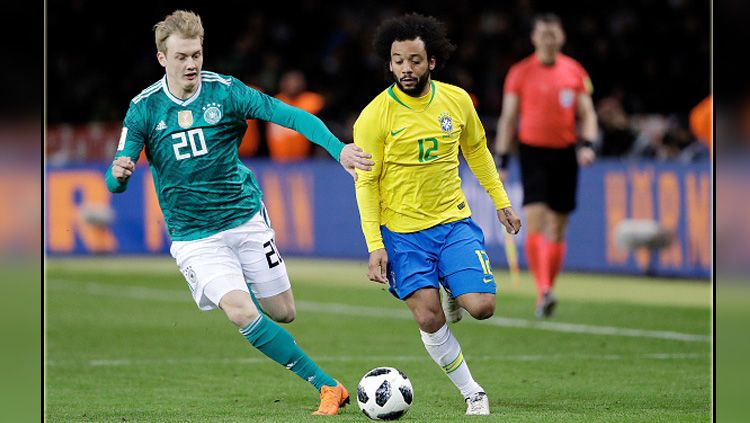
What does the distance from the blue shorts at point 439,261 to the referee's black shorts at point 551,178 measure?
15.9 ft

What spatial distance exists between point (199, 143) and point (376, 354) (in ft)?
10.9

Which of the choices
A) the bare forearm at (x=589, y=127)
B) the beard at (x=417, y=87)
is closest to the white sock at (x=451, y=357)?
the beard at (x=417, y=87)

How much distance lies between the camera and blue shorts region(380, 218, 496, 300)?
18.2ft

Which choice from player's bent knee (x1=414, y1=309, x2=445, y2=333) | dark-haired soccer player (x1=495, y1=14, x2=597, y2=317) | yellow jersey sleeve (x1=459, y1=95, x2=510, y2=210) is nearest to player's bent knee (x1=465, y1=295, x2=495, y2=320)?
player's bent knee (x1=414, y1=309, x2=445, y2=333)

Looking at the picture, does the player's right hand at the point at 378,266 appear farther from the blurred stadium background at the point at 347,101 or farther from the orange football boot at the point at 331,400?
the blurred stadium background at the point at 347,101

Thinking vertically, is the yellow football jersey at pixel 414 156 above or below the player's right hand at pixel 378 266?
above

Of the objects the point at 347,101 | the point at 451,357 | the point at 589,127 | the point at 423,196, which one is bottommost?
the point at 451,357

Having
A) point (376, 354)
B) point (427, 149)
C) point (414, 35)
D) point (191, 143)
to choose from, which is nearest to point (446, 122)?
point (427, 149)

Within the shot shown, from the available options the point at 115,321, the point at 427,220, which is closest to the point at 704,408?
the point at 427,220

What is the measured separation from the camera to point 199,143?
18.4ft

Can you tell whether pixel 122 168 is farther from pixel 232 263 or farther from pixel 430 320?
pixel 430 320

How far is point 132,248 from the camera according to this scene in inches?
714

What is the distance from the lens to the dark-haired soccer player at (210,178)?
5461 mm
